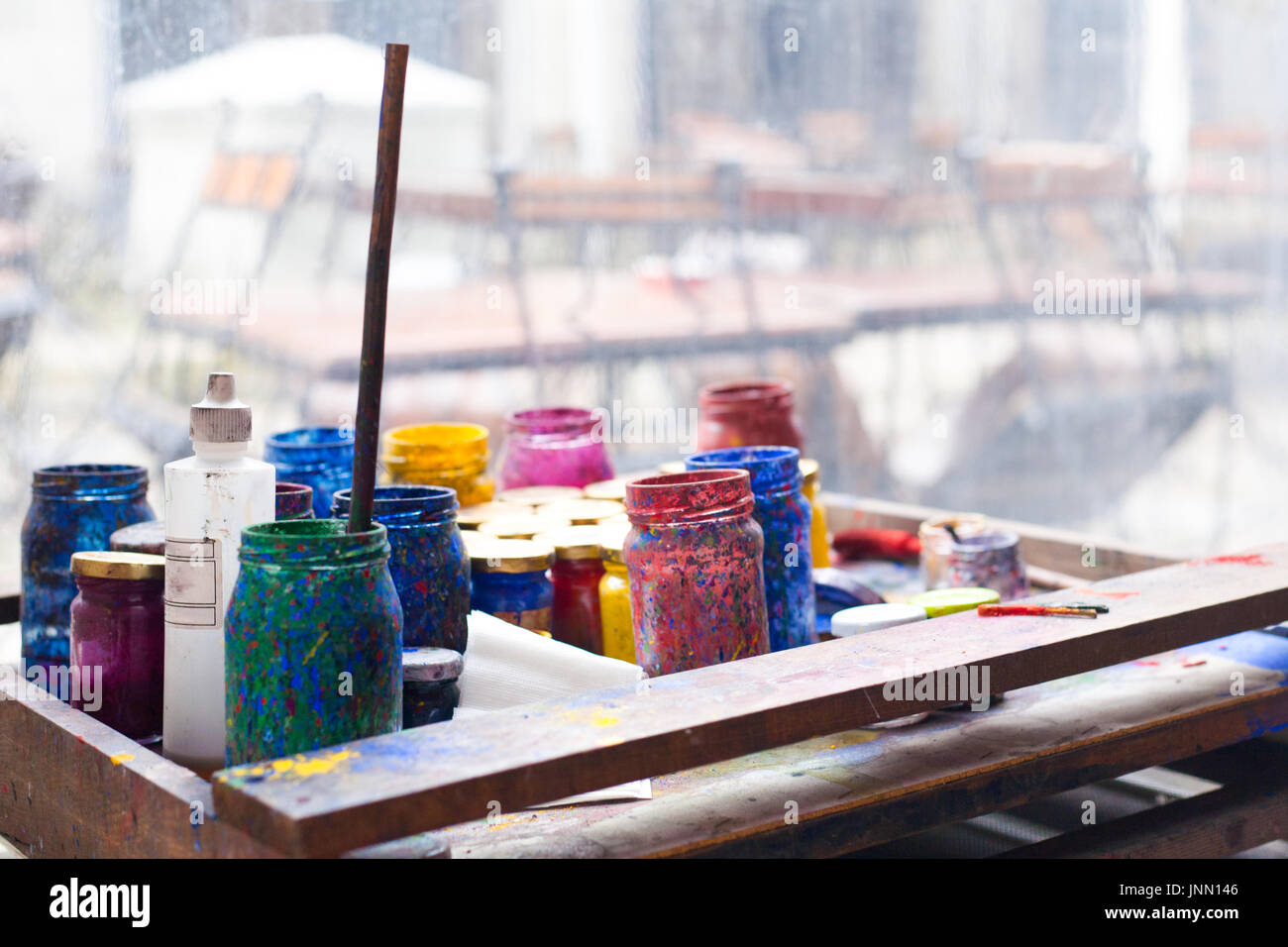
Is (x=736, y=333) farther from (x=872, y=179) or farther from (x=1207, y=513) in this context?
(x=1207, y=513)

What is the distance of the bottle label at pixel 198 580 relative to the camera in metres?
1.18

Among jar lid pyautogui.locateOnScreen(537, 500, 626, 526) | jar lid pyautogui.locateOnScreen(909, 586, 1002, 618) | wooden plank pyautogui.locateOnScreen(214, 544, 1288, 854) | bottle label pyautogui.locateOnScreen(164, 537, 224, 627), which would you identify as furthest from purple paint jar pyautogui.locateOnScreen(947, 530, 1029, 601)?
bottle label pyautogui.locateOnScreen(164, 537, 224, 627)

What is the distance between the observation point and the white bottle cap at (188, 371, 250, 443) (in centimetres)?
119

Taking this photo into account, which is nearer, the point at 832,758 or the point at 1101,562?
the point at 832,758

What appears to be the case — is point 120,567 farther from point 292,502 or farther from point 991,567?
point 991,567

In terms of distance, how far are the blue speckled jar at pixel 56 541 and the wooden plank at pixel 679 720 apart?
55cm

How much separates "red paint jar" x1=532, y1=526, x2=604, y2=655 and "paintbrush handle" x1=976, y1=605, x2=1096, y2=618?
375 millimetres

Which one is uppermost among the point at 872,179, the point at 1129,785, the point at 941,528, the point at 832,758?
the point at 872,179

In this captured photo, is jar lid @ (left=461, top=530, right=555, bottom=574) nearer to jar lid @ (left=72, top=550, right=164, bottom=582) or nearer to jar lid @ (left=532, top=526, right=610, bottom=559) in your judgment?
jar lid @ (left=532, top=526, right=610, bottom=559)

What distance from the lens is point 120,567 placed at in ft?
4.10

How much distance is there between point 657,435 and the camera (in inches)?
161

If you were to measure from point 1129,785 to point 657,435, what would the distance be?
2.15 meters

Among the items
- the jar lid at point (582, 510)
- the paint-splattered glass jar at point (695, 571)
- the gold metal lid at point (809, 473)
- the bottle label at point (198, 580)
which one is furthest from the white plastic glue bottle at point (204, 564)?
the gold metal lid at point (809, 473)
